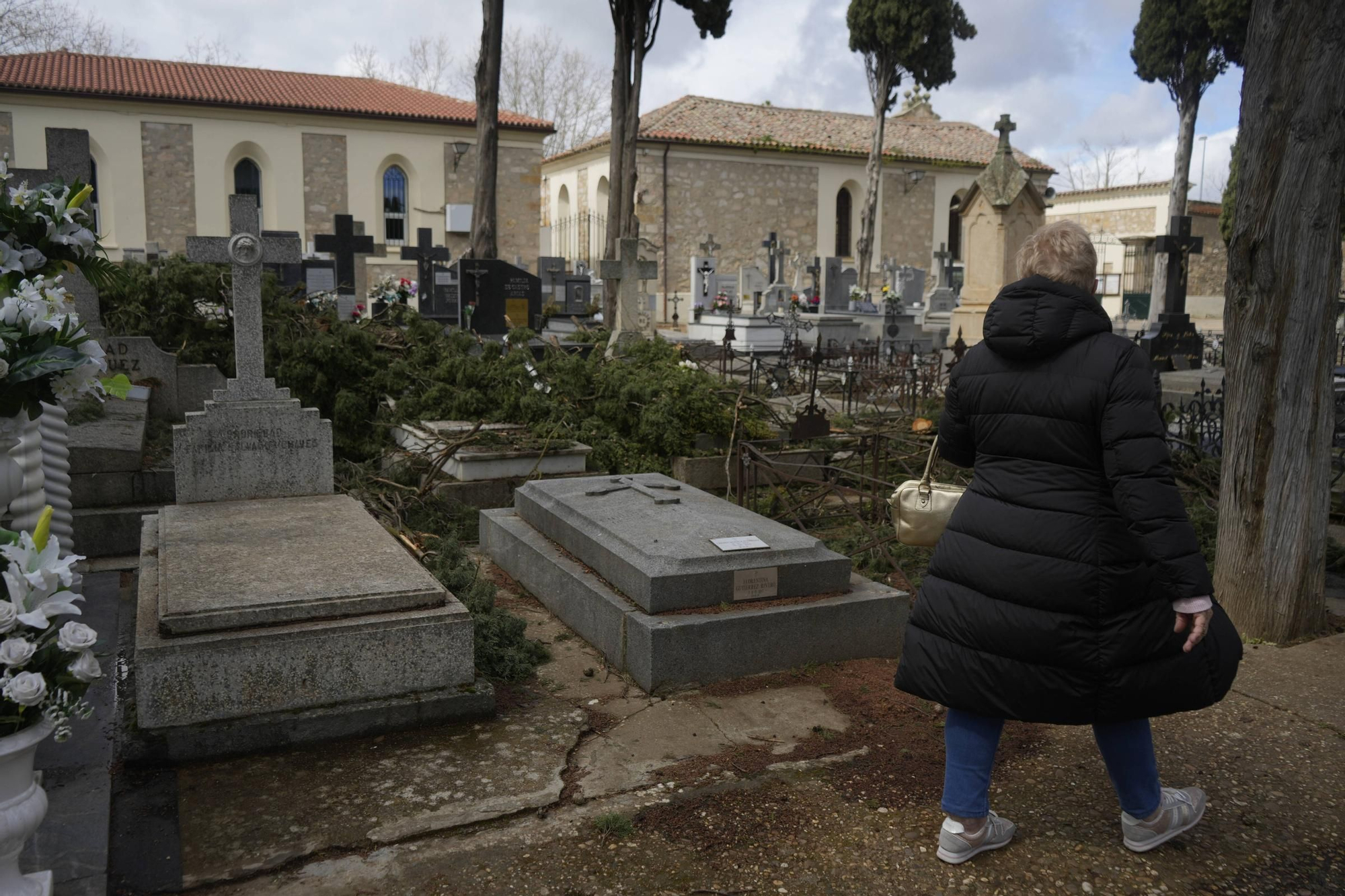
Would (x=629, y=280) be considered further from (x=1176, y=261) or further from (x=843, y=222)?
(x=843, y=222)

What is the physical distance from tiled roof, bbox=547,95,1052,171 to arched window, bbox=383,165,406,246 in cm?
656

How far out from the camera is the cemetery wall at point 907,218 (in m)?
35.8

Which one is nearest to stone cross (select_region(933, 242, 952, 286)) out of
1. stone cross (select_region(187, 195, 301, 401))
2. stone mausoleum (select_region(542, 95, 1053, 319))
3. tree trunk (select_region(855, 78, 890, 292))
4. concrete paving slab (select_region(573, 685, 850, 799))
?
tree trunk (select_region(855, 78, 890, 292))

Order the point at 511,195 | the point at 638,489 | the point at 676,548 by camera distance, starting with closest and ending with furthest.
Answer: the point at 676,548, the point at 638,489, the point at 511,195

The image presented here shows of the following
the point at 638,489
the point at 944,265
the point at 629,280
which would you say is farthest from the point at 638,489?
the point at 944,265

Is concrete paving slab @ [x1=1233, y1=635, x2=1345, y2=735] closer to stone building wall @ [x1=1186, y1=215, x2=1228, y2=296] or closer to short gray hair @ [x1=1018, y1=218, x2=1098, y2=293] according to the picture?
short gray hair @ [x1=1018, y1=218, x2=1098, y2=293]

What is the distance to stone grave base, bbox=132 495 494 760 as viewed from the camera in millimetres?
3426

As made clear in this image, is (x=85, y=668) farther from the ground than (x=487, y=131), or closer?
closer

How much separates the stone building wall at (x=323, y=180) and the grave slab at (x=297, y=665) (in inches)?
1065

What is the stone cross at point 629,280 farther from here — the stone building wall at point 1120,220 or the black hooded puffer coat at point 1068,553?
the stone building wall at point 1120,220

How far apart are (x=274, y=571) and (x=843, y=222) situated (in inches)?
1329

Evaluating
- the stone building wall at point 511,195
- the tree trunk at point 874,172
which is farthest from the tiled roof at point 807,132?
the tree trunk at point 874,172

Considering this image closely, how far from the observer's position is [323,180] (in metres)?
28.8

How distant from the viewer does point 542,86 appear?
47406 millimetres
